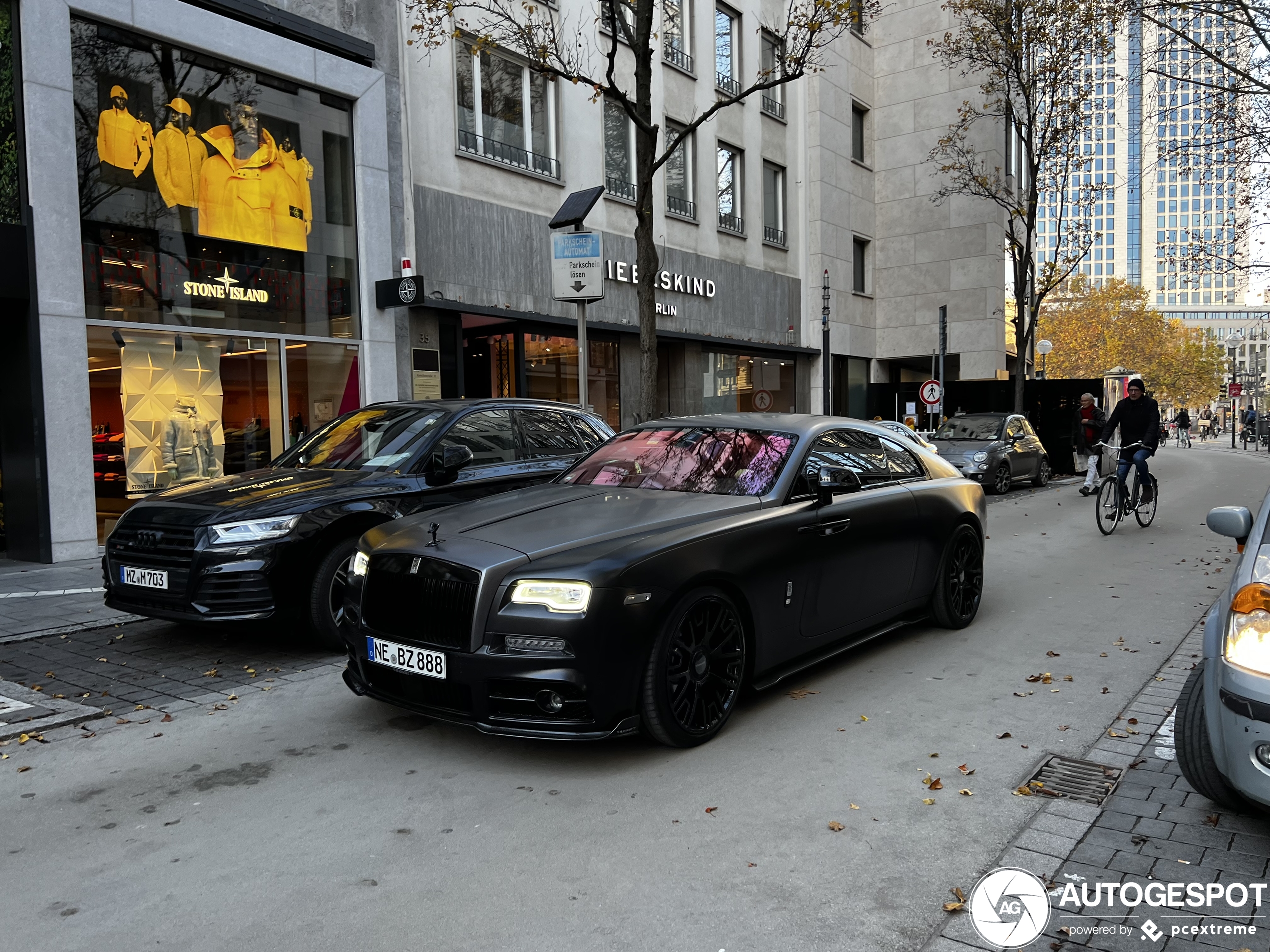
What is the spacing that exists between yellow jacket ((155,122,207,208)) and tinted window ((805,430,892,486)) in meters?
9.80

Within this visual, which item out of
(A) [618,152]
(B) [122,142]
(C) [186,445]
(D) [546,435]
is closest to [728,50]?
(A) [618,152]

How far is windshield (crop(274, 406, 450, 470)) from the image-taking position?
274 inches

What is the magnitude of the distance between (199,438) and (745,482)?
31.4ft

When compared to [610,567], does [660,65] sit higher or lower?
higher

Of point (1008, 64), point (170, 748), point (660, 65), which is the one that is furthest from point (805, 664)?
point (1008, 64)

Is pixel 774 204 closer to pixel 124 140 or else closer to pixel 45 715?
pixel 124 140

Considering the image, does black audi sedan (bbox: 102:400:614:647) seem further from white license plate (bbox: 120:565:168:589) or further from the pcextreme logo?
the pcextreme logo

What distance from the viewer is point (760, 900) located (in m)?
2.98

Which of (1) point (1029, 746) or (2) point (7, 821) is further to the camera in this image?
(1) point (1029, 746)

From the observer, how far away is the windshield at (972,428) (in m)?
18.4

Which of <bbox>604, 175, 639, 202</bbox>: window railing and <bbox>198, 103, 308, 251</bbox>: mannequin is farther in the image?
<bbox>604, 175, 639, 202</bbox>: window railing

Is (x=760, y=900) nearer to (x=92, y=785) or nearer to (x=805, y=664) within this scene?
(x=805, y=664)

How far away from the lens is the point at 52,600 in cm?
816

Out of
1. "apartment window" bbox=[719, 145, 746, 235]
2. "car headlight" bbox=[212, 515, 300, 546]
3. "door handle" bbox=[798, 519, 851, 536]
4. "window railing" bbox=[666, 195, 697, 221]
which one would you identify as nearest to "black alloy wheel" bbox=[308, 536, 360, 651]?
"car headlight" bbox=[212, 515, 300, 546]
